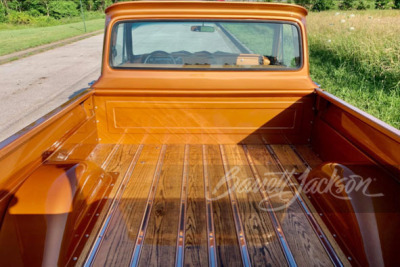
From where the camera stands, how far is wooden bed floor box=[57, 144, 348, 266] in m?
1.72

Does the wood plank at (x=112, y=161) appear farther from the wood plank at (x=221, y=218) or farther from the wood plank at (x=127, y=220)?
the wood plank at (x=221, y=218)

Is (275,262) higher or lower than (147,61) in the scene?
lower

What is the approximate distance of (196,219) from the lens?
203cm

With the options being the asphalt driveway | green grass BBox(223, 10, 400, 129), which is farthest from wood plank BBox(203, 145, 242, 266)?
the asphalt driveway

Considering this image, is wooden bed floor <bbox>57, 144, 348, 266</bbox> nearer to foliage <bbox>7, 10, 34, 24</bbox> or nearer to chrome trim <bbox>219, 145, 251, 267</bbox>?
chrome trim <bbox>219, 145, 251, 267</bbox>

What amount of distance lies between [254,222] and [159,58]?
1.91 meters

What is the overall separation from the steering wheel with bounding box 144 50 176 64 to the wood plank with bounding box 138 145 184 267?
97 centimetres

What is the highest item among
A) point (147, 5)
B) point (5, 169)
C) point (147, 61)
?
point (147, 5)

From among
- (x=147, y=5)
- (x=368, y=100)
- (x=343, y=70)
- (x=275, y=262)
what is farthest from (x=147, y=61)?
(x=343, y=70)

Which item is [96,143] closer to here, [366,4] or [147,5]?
[147,5]

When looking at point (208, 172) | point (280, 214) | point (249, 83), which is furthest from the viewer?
point (249, 83)

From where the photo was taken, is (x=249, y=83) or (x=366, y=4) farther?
(x=366, y=4)

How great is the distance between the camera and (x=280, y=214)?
6.84 feet

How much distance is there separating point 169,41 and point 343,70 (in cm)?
443
